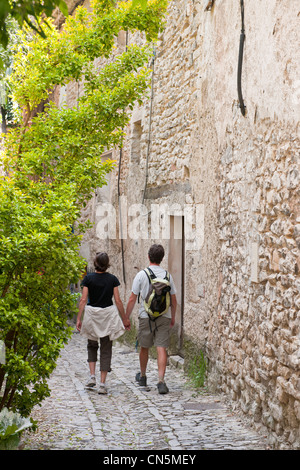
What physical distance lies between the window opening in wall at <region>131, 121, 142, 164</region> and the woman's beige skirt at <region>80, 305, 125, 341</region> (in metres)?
4.49

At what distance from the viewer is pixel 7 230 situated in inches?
179

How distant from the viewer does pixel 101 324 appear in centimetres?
680

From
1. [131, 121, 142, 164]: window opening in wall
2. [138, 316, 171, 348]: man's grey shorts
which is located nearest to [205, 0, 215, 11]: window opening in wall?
[138, 316, 171, 348]: man's grey shorts

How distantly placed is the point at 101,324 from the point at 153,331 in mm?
548

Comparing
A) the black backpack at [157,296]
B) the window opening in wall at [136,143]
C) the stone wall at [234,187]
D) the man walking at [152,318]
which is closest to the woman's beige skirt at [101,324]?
the man walking at [152,318]

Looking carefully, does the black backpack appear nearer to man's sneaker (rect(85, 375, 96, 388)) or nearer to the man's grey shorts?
the man's grey shorts

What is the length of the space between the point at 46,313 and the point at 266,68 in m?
2.44

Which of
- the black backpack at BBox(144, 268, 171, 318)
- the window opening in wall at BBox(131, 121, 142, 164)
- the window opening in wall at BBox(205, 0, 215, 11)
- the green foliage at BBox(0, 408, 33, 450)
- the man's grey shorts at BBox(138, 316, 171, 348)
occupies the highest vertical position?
the window opening in wall at BBox(205, 0, 215, 11)

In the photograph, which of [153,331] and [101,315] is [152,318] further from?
[101,315]

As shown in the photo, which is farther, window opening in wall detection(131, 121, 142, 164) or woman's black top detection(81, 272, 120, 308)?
window opening in wall detection(131, 121, 142, 164)

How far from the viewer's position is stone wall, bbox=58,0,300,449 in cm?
431

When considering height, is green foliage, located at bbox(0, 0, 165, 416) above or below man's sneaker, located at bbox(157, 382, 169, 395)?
above

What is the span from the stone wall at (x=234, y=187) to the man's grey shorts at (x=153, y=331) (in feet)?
1.57

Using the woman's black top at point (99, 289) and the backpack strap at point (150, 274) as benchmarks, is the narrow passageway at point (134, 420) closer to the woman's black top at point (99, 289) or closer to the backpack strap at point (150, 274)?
the woman's black top at point (99, 289)
